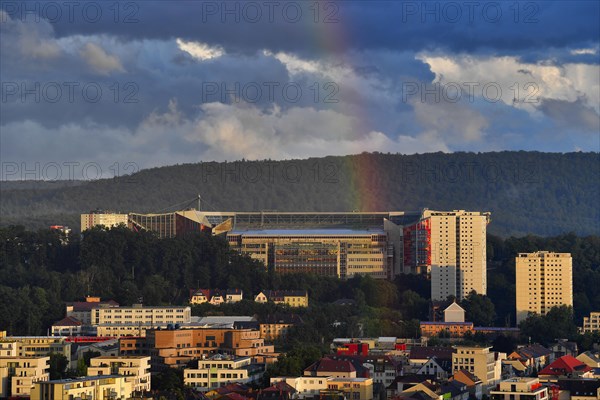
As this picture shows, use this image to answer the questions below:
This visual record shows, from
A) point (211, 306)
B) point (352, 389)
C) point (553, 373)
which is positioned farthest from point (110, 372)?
point (211, 306)

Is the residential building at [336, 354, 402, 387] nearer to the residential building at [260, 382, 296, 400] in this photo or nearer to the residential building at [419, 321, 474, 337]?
the residential building at [260, 382, 296, 400]

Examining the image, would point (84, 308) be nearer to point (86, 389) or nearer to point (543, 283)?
point (543, 283)

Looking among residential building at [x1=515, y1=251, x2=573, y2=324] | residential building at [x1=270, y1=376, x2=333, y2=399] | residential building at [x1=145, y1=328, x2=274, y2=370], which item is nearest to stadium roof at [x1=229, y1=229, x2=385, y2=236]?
residential building at [x1=515, y1=251, x2=573, y2=324]

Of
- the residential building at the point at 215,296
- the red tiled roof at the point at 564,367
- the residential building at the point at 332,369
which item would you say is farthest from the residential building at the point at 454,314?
the residential building at the point at 332,369

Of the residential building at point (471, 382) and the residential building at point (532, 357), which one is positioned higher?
the residential building at point (532, 357)

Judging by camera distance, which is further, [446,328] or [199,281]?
[199,281]

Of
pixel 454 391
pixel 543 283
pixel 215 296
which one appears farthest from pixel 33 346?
pixel 543 283

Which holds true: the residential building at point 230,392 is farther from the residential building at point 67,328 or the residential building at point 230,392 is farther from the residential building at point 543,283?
the residential building at point 543,283
